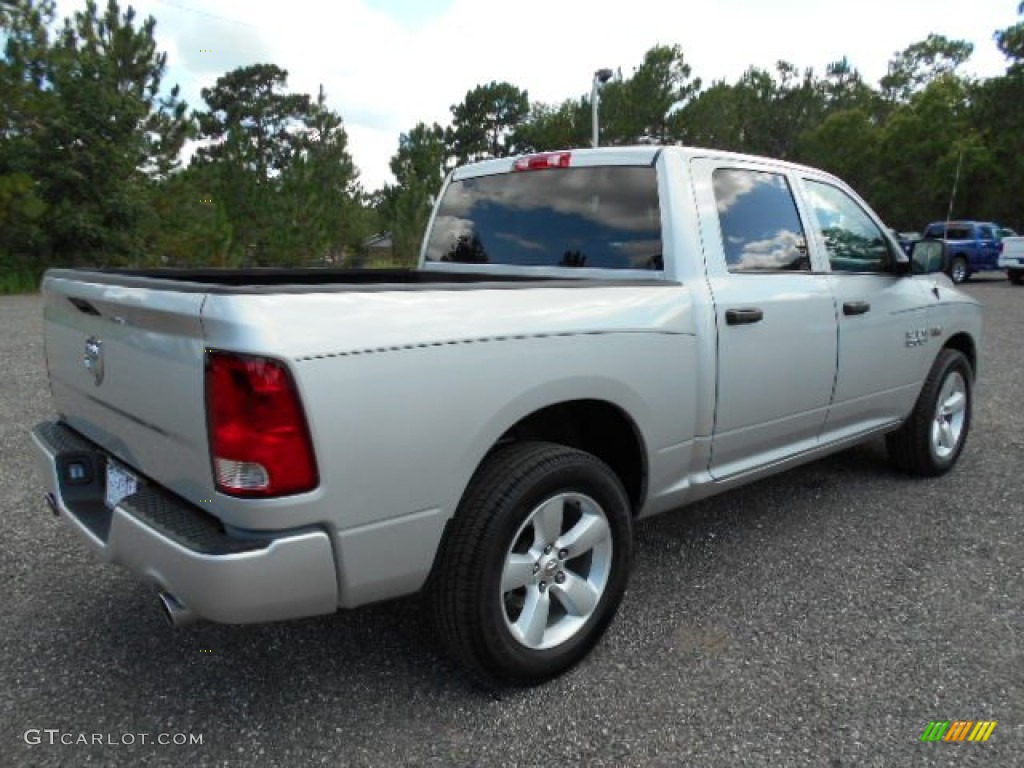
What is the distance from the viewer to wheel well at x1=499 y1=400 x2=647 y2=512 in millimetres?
2561

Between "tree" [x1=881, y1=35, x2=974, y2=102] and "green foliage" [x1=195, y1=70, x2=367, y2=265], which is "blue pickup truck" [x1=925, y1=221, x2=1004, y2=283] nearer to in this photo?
"green foliage" [x1=195, y1=70, x2=367, y2=265]

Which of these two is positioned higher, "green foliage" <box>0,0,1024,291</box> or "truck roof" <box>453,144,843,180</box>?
"green foliage" <box>0,0,1024,291</box>

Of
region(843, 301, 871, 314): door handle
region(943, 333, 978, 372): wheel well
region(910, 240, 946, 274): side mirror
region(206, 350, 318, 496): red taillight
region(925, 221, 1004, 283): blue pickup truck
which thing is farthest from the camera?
region(925, 221, 1004, 283): blue pickup truck

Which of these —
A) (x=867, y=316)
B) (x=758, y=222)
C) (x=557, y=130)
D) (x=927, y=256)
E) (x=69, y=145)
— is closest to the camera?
(x=758, y=222)

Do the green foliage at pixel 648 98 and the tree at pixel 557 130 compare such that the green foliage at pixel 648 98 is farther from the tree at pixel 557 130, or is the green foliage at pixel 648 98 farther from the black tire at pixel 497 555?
the black tire at pixel 497 555

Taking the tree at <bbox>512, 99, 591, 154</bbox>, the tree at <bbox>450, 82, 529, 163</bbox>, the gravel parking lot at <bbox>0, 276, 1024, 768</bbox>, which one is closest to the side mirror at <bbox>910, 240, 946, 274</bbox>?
the gravel parking lot at <bbox>0, 276, 1024, 768</bbox>

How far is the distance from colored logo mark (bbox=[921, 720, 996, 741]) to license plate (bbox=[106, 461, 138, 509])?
247 cm

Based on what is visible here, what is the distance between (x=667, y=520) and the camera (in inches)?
150

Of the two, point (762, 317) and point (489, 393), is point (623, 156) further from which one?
point (489, 393)

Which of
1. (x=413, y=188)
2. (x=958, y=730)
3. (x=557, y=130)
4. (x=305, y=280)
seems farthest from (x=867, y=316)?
(x=557, y=130)

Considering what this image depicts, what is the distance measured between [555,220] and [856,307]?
1.53 meters

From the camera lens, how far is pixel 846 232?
3.72 meters

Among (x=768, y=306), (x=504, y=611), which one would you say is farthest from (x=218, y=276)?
(x=768, y=306)

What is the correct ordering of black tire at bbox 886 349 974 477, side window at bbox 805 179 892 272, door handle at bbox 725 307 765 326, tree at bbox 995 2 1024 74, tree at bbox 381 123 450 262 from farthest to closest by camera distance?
tree at bbox 995 2 1024 74, tree at bbox 381 123 450 262, black tire at bbox 886 349 974 477, side window at bbox 805 179 892 272, door handle at bbox 725 307 765 326
